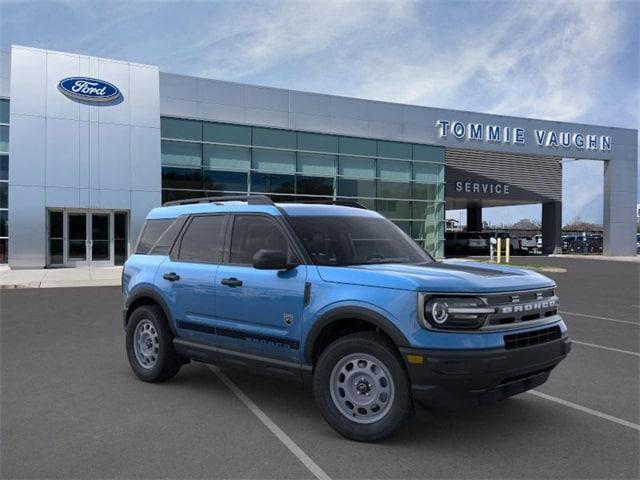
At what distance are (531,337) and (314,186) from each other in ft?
81.1

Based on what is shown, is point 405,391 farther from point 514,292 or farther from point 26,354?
point 26,354

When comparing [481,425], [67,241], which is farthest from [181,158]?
[481,425]

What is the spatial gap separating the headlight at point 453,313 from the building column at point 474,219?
169ft

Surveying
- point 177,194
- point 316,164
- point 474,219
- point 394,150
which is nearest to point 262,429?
point 177,194

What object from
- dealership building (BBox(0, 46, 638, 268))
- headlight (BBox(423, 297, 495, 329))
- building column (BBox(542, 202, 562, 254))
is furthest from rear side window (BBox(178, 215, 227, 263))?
building column (BBox(542, 202, 562, 254))

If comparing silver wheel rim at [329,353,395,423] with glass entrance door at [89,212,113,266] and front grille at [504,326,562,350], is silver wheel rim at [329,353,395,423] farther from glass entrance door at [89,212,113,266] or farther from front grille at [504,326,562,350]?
glass entrance door at [89,212,113,266]

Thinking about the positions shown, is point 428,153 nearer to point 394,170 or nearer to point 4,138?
point 394,170

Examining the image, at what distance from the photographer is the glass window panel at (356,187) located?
2962 cm

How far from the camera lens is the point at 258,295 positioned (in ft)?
16.7

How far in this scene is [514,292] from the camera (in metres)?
4.44

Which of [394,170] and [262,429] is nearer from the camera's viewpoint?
[262,429]

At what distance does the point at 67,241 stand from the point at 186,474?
2197 cm

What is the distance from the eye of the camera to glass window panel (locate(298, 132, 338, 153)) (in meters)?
28.5

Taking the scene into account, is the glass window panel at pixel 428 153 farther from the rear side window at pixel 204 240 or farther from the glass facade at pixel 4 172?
the rear side window at pixel 204 240
